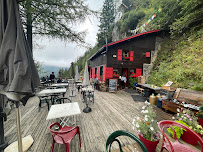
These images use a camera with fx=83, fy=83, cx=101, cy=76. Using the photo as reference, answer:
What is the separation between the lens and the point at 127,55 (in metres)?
9.44

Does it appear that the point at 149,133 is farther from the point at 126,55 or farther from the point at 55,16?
the point at 126,55

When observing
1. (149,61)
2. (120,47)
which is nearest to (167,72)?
(149,61)

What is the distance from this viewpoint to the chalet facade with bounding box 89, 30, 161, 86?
8.77 meters

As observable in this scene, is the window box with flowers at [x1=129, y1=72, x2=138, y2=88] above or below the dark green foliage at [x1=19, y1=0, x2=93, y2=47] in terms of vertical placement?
below

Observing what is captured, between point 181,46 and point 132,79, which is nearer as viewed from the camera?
point 181,46

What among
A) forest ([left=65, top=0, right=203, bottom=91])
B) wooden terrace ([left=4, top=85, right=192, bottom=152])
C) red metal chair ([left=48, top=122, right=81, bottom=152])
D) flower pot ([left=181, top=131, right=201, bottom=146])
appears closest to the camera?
red metal chair ([left=48, top=122, right=81, bottom=152])

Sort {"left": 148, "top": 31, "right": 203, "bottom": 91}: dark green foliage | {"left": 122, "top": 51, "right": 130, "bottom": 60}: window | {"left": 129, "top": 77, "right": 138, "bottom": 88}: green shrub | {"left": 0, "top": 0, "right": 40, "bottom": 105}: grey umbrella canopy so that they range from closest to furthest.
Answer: {"left": 0, "top": 0, "right": 40, "bottom": 105}: grey umbrella canopy, {"left": 148, "top": 31, "right": 203, "bottom": 91}: dark green foliage, {"left": 122, "top": 51, "right": 130, "bottom": 60}: window, {"left": 129, "top": 77, "right": 138, "bottom": 88}: green shrub

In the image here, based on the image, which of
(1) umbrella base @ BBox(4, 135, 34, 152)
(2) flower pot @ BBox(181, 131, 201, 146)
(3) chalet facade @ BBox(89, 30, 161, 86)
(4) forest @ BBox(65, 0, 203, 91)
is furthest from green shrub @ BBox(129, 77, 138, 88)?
(1) umbrella base @ BBox(4, 135, 34, 152)

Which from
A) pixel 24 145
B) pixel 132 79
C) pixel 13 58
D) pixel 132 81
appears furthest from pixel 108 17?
pixel 24 145

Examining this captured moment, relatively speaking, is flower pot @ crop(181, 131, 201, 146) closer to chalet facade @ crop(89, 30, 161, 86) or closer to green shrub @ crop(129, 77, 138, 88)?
chalet facade @ crop(89, 30, 161, 86)

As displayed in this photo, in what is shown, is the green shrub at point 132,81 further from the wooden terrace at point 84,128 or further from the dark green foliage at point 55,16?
the dark green foliage at point 55,16

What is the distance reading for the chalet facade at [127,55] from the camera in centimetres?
877

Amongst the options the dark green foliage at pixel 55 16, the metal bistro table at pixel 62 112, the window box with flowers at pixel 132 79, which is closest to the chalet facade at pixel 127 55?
the window box with flowers at pixel 132 79

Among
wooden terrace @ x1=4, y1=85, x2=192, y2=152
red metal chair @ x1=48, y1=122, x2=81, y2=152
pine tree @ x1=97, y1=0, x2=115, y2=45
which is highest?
pine tree @ x1=97, y1=0, x2=115, y2=45
